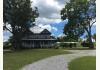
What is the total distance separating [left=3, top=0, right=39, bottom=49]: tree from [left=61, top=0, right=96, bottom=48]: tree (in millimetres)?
274

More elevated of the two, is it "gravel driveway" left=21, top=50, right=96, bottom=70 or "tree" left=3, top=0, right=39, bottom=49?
"tree" left=3, top=0, right=39, bottom=49

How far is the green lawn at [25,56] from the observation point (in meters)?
2.72

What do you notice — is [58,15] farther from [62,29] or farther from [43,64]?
[43,64]

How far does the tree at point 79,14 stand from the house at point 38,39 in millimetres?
153

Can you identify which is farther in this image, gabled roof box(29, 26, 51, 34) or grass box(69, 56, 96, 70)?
gabled roof box(29, 26, 51, 34)

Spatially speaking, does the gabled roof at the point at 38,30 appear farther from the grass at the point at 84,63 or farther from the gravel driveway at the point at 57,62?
the grass at the point at 84,63

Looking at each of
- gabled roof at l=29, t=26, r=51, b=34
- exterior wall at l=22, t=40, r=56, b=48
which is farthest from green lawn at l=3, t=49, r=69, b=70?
gabled roof at l=29, t=26, r=51, b=34

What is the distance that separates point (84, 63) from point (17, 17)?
2.26 feet

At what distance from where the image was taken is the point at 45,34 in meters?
2.71

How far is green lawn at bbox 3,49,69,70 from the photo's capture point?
2.72 metres

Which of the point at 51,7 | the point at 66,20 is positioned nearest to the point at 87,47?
the point at 66,20

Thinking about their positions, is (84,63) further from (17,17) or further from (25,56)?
(17,17)

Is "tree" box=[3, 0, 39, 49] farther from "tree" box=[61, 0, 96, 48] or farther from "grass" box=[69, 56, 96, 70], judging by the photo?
"grass" box=[69, 56, 96, 70]

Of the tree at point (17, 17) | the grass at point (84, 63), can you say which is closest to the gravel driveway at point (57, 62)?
the grass at point (84, 63)
